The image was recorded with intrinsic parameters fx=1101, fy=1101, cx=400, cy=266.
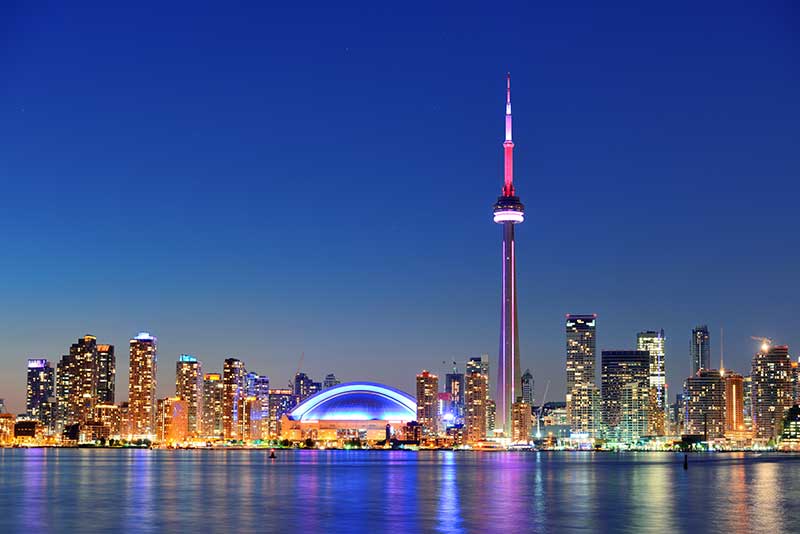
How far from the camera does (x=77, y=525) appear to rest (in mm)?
60000

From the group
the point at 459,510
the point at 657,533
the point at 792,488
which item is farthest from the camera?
the point at 792,488

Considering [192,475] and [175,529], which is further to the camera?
[192,475]

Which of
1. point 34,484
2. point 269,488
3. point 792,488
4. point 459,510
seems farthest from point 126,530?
point 792,488

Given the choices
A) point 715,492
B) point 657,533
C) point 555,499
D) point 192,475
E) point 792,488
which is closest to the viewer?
point 657,533

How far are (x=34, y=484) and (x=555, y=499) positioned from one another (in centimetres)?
5119

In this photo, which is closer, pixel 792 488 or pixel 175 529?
pixel 175 529

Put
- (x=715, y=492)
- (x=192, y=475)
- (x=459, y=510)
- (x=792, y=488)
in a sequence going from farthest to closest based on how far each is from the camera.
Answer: (x=192, y=475) → (x=792, y=488) → (x=715, y=492) → (x=459, y=510)

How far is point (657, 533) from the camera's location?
56.1 meters

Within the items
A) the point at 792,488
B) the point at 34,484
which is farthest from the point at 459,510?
the point at 34,484

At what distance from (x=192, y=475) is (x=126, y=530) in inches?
2862

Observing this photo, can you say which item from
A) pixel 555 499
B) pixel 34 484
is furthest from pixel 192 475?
pixel 555 499

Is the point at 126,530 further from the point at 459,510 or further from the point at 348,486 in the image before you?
the point at 348,486

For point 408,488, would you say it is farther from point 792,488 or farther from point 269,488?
point 792,488

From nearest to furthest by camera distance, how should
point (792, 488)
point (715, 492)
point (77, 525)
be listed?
point (77, 525) < point (715, 492) < point (792, 488)
